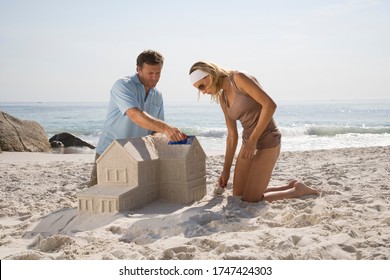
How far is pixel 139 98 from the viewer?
450cm

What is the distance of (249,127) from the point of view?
4.34 metres

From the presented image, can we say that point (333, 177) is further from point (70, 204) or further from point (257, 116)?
point (70, 204)

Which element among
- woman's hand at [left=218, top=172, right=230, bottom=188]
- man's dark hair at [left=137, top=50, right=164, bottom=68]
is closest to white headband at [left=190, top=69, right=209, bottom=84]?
man's dark hair at [left=137, top=50, right=164, bottom=68]

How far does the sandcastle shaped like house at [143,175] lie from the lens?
3.84m

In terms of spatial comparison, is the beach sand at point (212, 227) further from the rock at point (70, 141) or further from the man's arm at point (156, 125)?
the rock at point (70, 141)

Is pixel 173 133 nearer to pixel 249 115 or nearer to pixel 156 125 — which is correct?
pixel 156 125

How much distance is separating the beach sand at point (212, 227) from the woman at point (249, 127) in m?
0.18

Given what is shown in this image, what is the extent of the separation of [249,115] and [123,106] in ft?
4.12

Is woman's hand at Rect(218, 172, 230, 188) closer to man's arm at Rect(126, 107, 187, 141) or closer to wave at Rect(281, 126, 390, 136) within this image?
man's arm at Rect(126, 107, 187, 141)

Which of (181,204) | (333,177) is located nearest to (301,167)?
(333,177)

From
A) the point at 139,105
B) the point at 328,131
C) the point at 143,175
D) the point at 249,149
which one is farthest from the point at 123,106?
the point at 328,131

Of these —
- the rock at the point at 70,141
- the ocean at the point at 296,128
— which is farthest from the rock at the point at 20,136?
the ocean at the point at 296,128

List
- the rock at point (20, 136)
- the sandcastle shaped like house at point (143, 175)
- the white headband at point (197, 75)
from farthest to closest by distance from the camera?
1. the rock at point (20, 136)
2. the white headband at point (197, 75)
3. the sandcastle shaped like house at point (143, 175)
